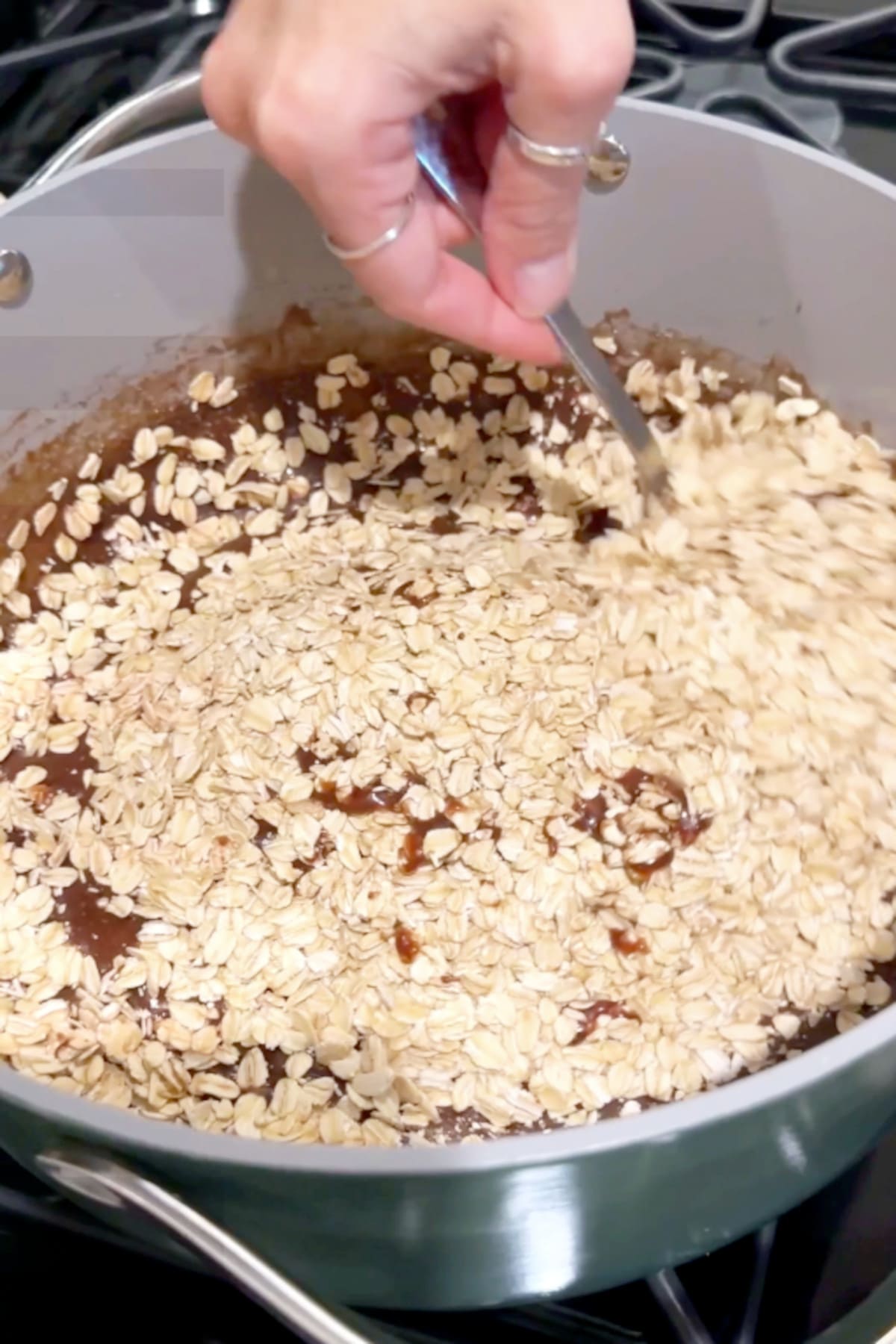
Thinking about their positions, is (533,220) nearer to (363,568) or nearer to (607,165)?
(607,165)

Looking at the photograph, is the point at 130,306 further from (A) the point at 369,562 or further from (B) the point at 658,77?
(B) the point at 658,77

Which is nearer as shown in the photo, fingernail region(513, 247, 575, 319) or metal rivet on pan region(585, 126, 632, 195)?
fingernail region(513, 247, 575, 319)

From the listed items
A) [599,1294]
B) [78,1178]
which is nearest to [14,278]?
[78,1178]

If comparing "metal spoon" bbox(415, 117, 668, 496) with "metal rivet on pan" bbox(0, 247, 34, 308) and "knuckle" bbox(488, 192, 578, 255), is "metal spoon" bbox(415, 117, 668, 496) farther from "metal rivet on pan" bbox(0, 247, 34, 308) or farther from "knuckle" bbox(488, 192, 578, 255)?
"metal rivet on pan" bbox(0, 247, 34, 308)

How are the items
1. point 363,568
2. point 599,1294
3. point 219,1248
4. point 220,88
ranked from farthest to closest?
1. point 363,568
2. point 599,1294
3. point 220,88
4. point 219,1248

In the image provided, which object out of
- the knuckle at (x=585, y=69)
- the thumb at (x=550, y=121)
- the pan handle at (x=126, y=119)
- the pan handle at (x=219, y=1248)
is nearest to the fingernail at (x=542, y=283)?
the thumb at (x=550, y=121)

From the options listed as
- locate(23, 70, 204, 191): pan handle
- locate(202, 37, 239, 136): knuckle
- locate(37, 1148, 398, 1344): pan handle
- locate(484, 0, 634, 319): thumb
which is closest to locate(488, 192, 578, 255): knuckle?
locate(484, 0, 634, 319): thumb

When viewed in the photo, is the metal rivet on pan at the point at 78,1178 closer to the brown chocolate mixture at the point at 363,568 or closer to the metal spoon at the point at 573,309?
the brown chocolate mixture at the point at 363,568
